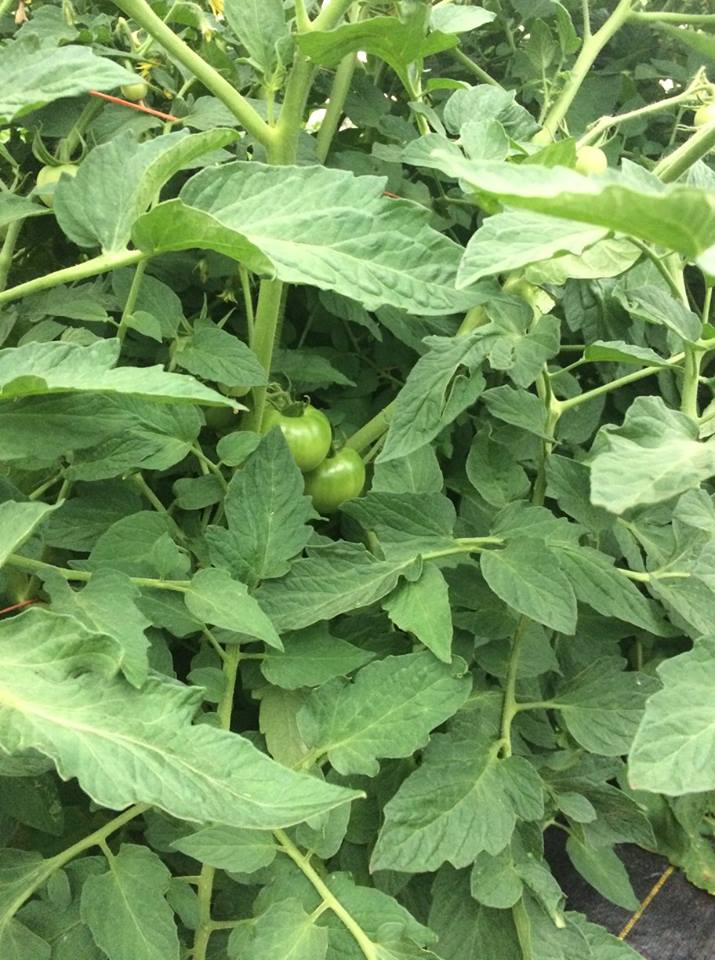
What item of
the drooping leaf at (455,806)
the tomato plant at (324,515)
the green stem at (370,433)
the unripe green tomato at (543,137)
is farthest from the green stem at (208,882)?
the unripe green tomato at (543,137)

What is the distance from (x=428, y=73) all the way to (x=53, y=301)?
48cm

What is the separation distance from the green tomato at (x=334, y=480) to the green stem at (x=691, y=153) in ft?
0.93

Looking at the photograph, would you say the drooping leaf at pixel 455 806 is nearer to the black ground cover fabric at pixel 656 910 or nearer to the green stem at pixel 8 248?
the black ground cover fabric at pixel 656 910

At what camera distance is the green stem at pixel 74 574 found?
46cm

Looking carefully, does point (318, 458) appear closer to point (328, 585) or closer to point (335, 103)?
point (328, 585)

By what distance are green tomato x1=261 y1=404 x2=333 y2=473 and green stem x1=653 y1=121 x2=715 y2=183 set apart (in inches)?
10.9

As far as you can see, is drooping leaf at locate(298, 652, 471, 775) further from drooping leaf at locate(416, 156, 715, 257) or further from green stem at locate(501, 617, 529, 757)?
drooping leaf at locate(416, 156, 715, 257)

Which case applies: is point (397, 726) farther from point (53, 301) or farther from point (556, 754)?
point (53, 301)

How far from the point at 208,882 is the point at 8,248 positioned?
0.45m

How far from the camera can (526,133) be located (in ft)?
1.80

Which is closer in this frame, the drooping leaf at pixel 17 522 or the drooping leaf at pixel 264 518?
the drooping leaf at pixel 17 522

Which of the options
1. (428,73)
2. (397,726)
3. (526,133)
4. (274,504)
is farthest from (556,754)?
(428,73)

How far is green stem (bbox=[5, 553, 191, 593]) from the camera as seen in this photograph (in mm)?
462

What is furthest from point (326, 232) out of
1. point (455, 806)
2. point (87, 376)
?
point (455, 806)
